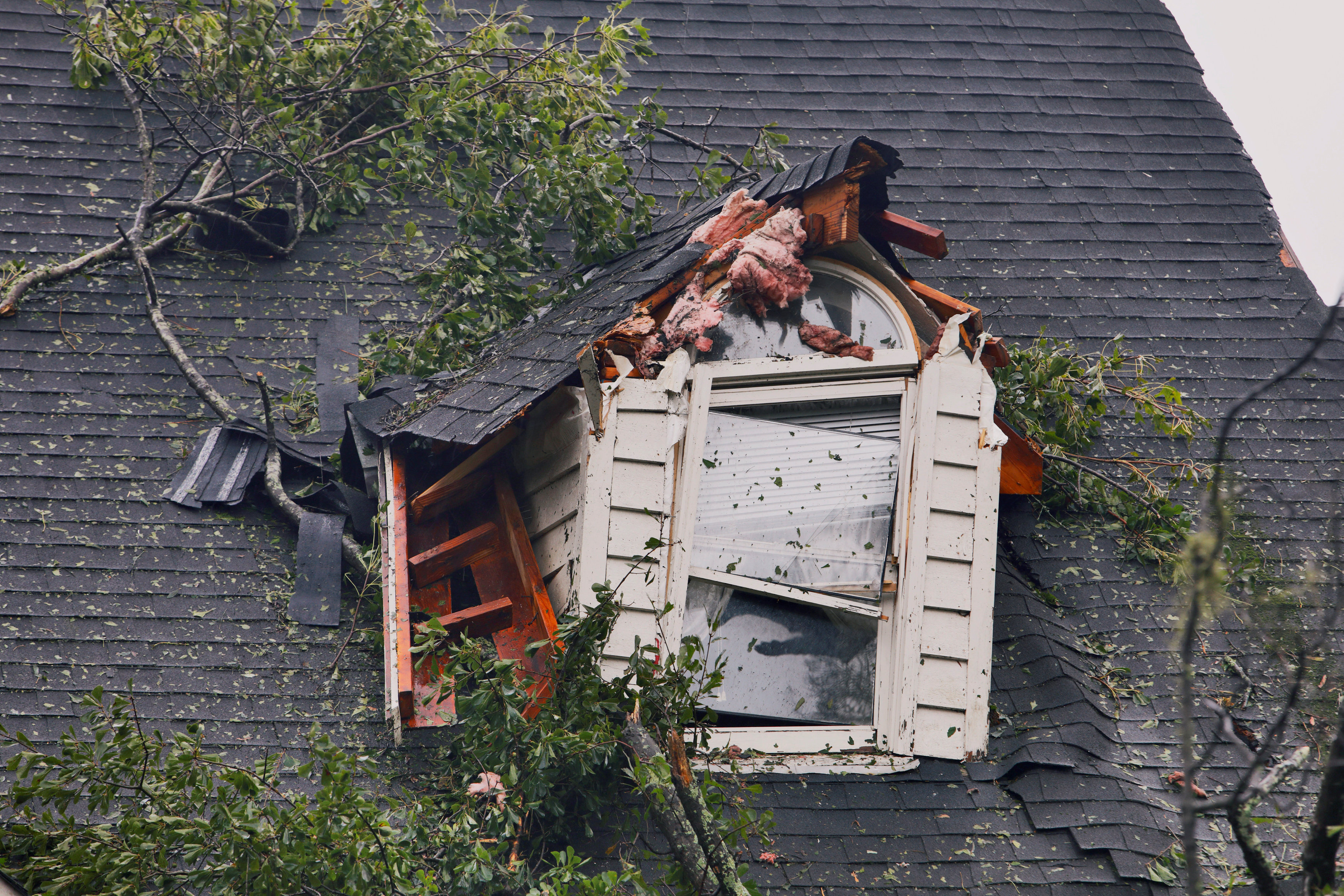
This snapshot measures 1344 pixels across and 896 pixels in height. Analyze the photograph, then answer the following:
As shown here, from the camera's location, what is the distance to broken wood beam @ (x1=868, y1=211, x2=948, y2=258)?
3.89 m

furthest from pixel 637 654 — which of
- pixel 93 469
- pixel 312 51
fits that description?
pixel 312 51

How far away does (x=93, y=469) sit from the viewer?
13.7ft

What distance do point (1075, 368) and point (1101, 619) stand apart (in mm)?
1340

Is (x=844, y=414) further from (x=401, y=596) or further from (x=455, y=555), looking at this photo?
(x=401, y=596)

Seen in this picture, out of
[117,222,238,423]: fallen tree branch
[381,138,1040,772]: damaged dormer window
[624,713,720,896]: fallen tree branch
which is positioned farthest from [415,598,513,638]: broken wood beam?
[117,222,238,423]: fallen tree branch

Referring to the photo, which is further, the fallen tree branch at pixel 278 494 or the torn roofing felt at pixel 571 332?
the fallen tree branch at pixel 278 494

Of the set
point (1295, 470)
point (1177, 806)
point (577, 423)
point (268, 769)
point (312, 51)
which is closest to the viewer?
point (268, 769)

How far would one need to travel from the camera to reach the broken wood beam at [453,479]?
151 inches

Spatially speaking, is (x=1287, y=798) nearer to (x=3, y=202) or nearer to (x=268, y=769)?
(x=268, y=769)

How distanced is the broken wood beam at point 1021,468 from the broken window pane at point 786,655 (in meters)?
1.12

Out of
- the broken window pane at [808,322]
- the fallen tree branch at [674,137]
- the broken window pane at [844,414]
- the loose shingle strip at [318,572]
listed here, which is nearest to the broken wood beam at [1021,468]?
the broken window pane at [844,414]

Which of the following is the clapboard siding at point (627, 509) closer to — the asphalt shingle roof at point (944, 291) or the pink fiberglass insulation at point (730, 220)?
the asphalt shingle roof at point (944, 291)

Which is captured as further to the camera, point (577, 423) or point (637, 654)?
point (577, 423)

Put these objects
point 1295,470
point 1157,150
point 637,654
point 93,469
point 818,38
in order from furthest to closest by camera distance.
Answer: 1. point 818,38
2. point 1157,150
3. point 1295,470
4. point 93,469
5. point 637,654
